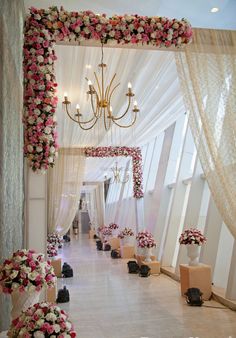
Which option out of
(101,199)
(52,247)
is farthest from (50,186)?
(101,199)

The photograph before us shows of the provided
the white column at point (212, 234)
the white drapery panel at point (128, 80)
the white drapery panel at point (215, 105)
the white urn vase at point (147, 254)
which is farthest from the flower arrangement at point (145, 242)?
Result: the white drapery panel at point (215, 105)

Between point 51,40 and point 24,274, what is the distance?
269 cm

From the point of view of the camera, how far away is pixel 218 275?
6.74m

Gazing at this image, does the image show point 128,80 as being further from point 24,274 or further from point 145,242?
point 145,242

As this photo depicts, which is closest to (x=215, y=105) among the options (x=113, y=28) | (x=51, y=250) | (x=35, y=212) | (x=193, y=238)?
(x=113, y=28)

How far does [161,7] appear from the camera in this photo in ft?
13.8

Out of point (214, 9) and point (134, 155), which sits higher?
point (214, 9)

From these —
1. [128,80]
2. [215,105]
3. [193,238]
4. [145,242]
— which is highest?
[128,80]

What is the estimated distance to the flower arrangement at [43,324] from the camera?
1.87 metres

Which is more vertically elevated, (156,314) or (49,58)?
(49,58)

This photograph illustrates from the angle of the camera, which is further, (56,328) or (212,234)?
(212,234)

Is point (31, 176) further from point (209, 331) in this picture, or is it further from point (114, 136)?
point (114, 136)

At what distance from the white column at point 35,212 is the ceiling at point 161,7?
7.05 ft

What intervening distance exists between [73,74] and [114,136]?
4.56 m
